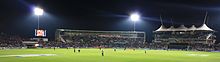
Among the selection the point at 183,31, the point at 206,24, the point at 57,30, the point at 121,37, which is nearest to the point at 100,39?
the point at 121,37

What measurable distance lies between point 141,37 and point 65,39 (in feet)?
116

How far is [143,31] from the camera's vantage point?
157m

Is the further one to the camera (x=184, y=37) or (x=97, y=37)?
(x=97, y=37)

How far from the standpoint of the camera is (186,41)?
130250 mm

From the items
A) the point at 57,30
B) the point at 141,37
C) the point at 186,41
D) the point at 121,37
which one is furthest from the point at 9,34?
the point at 186,41

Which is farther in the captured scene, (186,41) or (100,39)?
(100,39)

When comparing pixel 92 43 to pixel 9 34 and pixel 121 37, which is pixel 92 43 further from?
pixel 9 34

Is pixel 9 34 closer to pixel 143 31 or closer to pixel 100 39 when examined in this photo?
pixel 100 39

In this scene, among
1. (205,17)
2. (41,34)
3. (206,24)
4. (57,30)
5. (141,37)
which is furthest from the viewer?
(141,37)

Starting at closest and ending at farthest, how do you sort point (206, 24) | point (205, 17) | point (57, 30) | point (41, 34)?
point (41, 34) < point (205, 17) < point (206, 24) < point (57, 30)

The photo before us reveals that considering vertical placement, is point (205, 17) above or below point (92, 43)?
above

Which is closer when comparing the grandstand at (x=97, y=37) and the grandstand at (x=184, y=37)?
the grandstand at (x=184, y=37)

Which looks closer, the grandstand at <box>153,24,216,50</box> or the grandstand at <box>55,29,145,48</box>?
the grandstand at <box>153,24,216,50</box>

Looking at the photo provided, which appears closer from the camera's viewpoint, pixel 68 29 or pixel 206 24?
pixel 206 24
